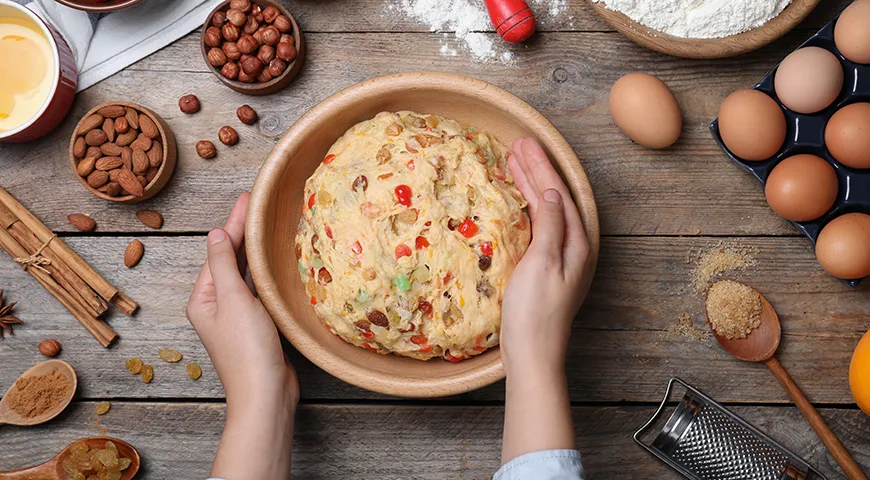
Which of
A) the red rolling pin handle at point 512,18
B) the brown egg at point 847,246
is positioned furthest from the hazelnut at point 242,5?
the brown egg at point 847,246

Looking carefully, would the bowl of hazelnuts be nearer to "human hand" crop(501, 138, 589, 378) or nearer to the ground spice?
"human hand" crop(501, 138, 589, 378)

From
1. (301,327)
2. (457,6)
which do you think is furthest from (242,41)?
(301,327)

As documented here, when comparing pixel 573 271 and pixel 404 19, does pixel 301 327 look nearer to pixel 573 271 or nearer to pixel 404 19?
pixel 573 271

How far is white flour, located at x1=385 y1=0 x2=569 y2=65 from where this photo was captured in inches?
64.4

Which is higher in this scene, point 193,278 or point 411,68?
point 411,68

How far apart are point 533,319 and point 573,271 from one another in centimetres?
12

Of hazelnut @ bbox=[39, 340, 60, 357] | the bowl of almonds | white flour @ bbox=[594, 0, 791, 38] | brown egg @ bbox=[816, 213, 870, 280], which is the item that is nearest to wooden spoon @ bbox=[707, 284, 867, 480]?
brown egg @ bbox=[816, 213, 870, 280]

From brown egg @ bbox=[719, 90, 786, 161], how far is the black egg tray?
3 cm

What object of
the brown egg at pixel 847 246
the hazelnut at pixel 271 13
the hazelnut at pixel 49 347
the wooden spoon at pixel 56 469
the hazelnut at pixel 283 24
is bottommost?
the wooden spoon at pixel 56 469

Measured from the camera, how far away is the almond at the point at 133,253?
5.32 ft

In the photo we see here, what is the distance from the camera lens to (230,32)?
61.4 inches

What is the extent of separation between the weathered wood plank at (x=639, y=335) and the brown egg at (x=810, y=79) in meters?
0.32

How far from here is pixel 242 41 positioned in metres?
1.55

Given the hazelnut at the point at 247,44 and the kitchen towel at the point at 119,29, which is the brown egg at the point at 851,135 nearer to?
the hazelnut at the point at 247,44
